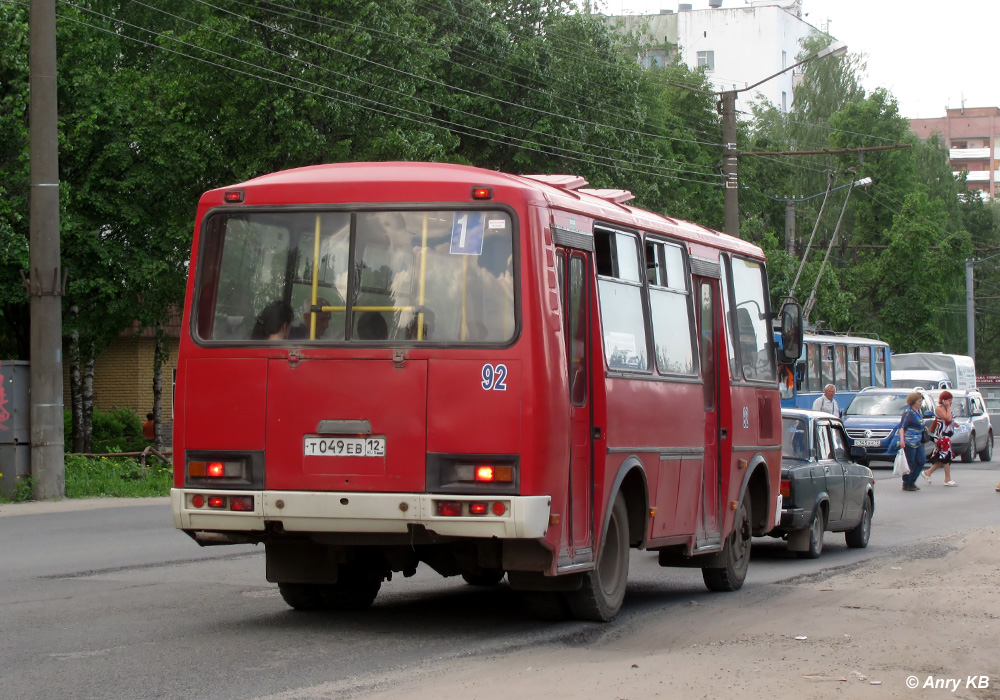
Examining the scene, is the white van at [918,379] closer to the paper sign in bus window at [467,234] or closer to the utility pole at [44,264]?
the utility pole at [44,264]

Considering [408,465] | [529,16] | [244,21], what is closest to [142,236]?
[244,21]

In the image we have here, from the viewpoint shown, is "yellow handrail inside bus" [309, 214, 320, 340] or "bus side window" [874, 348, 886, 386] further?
"bus side window" [874, 348, 886, 386]

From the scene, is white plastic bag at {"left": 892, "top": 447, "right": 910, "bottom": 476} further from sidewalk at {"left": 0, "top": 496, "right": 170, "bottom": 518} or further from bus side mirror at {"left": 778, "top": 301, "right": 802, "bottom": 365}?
bus side mirror at {"left": 778, "top": 301, "right": 802, "bottom": 365}

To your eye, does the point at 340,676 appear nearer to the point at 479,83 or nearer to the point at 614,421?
the point at 614,421

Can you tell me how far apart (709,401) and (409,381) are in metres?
3.87

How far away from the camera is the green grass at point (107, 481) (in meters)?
21.5

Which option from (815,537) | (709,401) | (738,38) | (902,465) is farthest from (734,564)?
(738,38)

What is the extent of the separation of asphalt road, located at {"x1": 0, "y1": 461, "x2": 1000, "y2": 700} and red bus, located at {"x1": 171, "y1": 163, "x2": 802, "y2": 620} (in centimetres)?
46

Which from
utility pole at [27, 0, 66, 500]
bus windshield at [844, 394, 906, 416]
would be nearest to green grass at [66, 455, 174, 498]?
utility pole at [27, 0, 66, 500]

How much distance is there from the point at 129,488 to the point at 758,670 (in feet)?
54.7

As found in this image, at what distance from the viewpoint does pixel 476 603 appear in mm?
10680

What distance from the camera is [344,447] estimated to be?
8.52m

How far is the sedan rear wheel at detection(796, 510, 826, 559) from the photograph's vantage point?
1490 centimetres

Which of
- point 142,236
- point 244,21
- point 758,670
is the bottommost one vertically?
point 758,670
